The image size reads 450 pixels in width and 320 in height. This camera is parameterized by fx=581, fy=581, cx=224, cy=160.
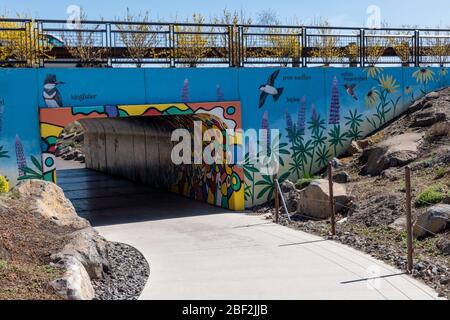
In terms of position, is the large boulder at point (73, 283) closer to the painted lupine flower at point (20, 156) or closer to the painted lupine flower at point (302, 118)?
the painted lupine flower at point (20, 156)

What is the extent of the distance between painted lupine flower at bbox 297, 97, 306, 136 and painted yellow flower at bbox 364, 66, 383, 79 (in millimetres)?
2574

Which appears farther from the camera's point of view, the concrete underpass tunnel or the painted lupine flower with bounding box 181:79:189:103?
the concrete underpass tunnel

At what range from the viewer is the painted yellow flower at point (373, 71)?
1853cm

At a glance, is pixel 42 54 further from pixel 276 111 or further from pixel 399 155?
pixel 399 155

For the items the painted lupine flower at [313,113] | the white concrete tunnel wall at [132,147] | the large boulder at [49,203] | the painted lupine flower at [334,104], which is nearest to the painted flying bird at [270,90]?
the painted lupine flower at [313,113]

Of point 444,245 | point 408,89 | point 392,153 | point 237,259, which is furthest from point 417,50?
point 237,259

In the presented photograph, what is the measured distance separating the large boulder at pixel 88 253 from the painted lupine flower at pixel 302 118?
909 centimetres

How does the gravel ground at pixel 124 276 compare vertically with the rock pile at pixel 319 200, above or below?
below

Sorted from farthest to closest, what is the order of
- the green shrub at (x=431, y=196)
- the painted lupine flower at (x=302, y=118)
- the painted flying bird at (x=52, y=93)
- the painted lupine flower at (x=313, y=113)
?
the painted lupine flower at (x=313, y=113)
the painted lupine flower at (x=302, y=118)
the painted flying bird at (x=52, y=93)
the green shrub at (x=431, y=196)

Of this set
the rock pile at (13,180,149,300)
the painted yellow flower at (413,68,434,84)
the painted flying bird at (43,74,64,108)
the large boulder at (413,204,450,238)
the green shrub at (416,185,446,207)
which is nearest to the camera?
the rock pile at (13,180,149,300)

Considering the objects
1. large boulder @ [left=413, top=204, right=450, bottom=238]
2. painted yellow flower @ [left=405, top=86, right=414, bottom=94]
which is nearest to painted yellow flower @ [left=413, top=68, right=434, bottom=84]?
painted yellow flower @ [left=405, top=86, right=414, bottom=94]

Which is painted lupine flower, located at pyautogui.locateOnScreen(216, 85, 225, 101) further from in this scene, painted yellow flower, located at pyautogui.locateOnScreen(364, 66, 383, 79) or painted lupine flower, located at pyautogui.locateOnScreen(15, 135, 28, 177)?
painted lupine flower, located at pyautogui.locateOnScreen(15, 135, 28, 177)

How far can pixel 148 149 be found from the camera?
22375mm

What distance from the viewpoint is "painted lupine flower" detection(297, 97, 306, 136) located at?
1748 centimetres
